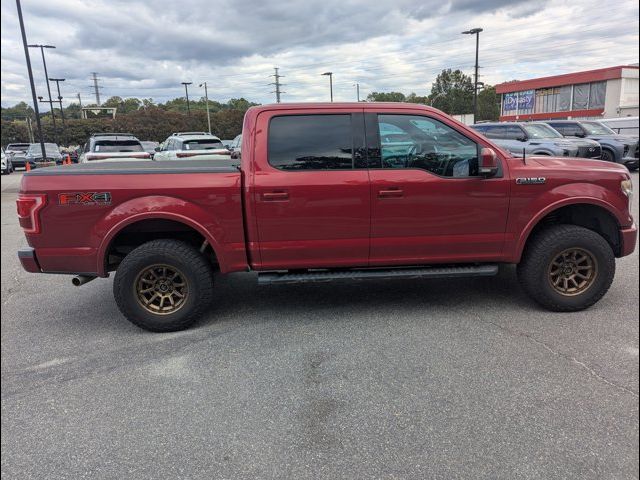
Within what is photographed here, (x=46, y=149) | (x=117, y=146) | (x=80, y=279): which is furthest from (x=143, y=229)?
(x=46, y=149)

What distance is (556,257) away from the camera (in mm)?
4223

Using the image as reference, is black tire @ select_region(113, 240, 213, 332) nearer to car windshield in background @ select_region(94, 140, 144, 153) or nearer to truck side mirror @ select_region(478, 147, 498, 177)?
truck side mirror @ select_region(478, 147, 498, 177)

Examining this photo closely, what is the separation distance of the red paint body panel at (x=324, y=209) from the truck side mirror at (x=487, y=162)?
0.10m

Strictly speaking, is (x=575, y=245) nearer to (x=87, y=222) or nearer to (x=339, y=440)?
(x=339, y=440)

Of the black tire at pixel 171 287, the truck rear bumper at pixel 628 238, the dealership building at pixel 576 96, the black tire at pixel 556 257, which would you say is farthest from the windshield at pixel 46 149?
the dealership building at pixel 576 96

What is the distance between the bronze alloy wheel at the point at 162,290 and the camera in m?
3.99

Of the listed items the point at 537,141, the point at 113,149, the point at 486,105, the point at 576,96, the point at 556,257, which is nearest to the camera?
the point at 556,257

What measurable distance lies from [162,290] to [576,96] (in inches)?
1750

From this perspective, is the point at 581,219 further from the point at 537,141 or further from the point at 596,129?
the point at 596,129

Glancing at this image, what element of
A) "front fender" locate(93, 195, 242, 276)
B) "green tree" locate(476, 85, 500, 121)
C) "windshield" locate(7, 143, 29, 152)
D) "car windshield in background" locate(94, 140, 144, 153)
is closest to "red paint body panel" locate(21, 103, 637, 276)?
"front fender" locate(93, 195, 242, 276)

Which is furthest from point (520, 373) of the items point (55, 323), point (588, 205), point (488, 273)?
point (55, 323)

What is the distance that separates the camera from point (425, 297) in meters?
4.71

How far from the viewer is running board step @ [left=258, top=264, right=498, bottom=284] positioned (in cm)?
406

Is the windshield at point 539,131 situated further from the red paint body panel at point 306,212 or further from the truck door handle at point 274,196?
the truck door handle at point 274,196
